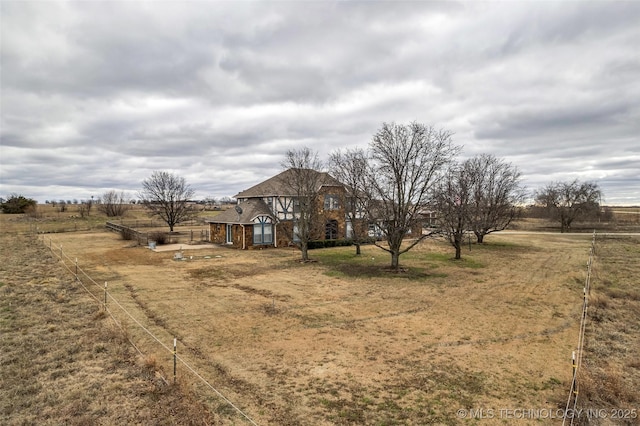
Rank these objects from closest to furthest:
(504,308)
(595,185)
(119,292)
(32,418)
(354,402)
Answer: (32,418) < (354,402) < (504,308) < (119,292) < (595,185)

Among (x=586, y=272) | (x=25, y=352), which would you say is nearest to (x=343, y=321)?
(x=25, y=352)

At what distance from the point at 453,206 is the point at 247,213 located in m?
18.5

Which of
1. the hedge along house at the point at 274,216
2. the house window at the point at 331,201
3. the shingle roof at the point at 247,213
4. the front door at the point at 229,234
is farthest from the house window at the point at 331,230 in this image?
the front door at the point at 229,234

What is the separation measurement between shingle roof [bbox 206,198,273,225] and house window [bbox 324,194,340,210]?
5.74m

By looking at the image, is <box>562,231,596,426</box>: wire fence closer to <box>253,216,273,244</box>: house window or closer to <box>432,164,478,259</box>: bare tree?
<box>432,164,478,259</box>: bare tree

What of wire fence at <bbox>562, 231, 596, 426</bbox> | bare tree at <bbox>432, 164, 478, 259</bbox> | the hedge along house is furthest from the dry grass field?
the hedge along house

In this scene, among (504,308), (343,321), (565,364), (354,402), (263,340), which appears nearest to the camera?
(354,402)

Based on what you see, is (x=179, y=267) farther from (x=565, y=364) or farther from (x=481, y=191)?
(x=481, y=191)

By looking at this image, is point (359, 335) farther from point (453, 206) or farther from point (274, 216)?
point (274, 216)

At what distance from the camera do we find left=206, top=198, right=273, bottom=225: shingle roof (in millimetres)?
33281

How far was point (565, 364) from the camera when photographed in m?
9.26

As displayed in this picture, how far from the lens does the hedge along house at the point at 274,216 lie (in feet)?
109

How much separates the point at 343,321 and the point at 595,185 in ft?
217

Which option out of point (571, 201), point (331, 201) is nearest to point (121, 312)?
point (331, 201)
